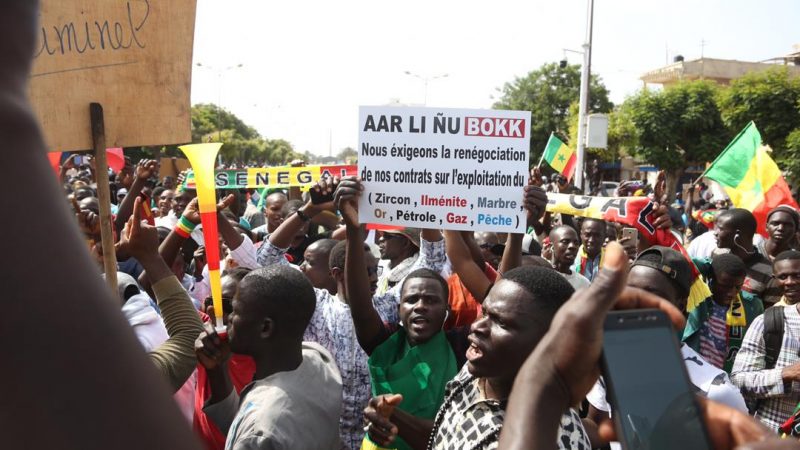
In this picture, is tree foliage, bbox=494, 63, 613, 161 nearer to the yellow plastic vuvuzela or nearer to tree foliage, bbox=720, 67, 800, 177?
tree foliage, bbox=720, 67, 800, 177

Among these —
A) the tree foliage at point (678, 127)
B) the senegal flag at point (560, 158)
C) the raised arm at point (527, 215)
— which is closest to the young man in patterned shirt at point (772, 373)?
the raised arm at point (527, 215)

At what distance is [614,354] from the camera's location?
4.11 feet

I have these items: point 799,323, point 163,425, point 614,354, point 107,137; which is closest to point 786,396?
point 799,323

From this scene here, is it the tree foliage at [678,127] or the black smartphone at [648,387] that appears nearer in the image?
the black smartphone at [648,387]

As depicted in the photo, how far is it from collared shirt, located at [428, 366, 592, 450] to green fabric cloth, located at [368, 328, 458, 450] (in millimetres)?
607

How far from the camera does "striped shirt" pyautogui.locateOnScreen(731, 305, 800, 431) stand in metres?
3.87

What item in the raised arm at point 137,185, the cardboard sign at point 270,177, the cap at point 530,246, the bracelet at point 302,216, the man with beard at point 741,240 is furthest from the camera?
the cardboard sign at point 270,177

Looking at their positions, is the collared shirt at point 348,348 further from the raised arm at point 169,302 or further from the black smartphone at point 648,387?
the black smartphone at point 648,387

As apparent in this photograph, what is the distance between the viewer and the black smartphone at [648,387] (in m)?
1.20

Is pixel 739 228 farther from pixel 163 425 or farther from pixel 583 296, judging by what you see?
pixel 163 425

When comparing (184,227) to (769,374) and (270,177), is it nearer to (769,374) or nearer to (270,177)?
(769,374)

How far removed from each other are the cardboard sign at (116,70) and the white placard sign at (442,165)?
1067 millimetres

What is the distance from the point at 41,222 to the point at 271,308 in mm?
2329

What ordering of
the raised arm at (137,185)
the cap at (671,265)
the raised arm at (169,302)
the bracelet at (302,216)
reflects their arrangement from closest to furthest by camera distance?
the raised arm at (169,302) → the cap at (671,265) → the bracelet at (302,216) → the raised arm at (137,185)
